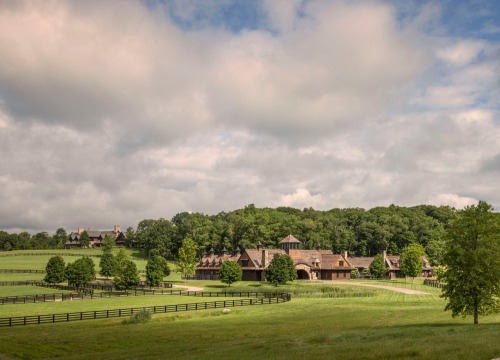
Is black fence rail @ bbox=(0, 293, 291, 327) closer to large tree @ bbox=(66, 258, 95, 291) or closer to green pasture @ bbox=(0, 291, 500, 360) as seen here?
green pasture @ bbox=(0, 291, 500, 360)

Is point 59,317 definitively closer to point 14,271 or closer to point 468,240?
point 468,240

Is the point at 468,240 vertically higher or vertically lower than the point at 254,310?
higher

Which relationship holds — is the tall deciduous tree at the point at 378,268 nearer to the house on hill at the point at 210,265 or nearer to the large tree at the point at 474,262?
the house on hill at the point at 210,265

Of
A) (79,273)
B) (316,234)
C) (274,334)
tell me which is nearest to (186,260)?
(79,273)

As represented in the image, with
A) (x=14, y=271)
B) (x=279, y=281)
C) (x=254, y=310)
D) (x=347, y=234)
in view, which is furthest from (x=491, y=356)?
(x=347, y=234)

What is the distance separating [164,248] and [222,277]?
90522 mm

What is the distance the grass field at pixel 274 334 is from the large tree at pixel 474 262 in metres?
1.77

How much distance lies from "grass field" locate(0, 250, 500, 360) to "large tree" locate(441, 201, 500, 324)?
177 centimetres

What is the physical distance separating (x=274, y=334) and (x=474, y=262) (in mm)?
15976

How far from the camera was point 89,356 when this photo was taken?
28969 mm

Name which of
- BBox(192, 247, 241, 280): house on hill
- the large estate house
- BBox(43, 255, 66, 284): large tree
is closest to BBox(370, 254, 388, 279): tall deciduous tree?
the large estate house

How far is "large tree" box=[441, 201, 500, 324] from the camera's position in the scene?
115ft

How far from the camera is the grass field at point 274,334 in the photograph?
75.0 feet

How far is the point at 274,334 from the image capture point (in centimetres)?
3541
